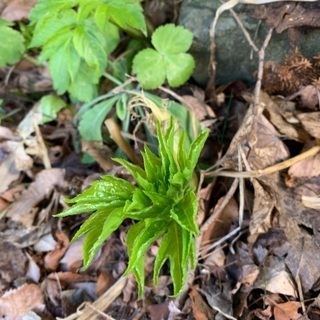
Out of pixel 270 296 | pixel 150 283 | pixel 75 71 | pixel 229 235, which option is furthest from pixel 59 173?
pixel 270 296

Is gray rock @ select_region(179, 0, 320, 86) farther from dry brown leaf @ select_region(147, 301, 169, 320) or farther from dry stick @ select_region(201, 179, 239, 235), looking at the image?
dry brown leaf @ select_region(147, 301, 169, 320)

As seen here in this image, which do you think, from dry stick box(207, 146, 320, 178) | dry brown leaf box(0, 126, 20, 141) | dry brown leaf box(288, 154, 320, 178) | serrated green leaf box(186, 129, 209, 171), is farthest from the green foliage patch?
dry brown leaf box(288, 154, 320, 178)

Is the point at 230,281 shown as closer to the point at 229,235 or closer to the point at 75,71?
the point at 229,235

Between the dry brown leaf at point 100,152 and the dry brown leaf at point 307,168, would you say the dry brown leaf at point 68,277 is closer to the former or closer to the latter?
the dry brown leaf at point 100,152

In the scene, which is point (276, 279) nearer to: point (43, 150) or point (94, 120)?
point (94, 120)

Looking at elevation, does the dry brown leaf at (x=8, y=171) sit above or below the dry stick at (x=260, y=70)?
below

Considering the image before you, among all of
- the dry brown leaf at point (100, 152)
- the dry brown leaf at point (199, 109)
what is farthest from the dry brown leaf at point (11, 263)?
the dry brown leaf at point (199, 109)
